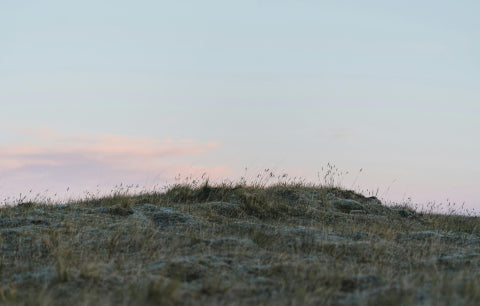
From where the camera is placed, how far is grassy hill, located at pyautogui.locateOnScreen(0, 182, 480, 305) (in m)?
6.27

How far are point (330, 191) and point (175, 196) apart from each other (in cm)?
486

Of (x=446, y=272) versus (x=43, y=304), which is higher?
(x=446, y=272)

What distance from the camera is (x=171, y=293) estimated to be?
5.95m

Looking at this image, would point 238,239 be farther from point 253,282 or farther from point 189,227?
point 253,282

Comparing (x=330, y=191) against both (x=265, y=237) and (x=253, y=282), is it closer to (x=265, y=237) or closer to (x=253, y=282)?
(x=265, y=237)

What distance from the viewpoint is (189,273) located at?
708cm

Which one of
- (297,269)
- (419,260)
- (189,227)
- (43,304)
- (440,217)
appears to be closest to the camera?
(43,304)

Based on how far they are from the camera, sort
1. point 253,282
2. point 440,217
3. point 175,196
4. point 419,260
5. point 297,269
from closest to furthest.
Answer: point 253,282 → point 297,269 → point 419,260 → point 175,196 → point 440,217

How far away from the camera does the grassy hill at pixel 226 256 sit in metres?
6.27

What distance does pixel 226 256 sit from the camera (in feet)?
26.3

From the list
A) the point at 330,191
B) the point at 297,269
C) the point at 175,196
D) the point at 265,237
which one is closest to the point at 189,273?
the point at 297,269

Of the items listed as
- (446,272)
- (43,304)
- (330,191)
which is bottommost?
(43,304)

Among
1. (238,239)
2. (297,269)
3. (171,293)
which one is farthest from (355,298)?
(238,239)

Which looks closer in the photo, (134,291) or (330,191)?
(134,291)
